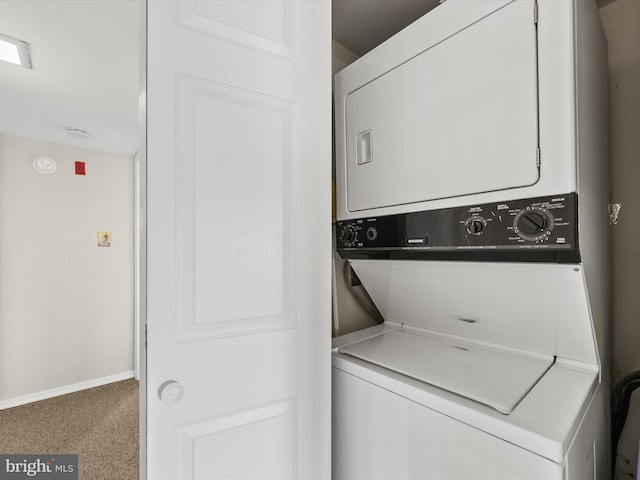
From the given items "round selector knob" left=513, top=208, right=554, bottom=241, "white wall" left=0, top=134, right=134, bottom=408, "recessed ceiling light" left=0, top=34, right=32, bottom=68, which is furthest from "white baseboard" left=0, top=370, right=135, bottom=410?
"round selector knob" left=513, top=208, right=554, bottom=241

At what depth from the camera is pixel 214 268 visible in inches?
39.9

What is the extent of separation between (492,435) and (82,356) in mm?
4941

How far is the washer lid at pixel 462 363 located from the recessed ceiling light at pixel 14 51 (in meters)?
2.78

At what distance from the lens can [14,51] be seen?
209 cm

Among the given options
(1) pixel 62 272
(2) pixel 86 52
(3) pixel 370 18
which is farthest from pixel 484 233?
(1) pixel 62 272

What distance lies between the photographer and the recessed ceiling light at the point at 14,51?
2.00 metres

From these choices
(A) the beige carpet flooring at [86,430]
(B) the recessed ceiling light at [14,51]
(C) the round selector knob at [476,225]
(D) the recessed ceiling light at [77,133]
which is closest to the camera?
(C) the round selector knob at [476,225]

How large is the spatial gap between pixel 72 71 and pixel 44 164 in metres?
2.14

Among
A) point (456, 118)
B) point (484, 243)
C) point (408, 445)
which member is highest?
point (456, 118)

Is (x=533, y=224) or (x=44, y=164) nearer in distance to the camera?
(x=533, y=224)

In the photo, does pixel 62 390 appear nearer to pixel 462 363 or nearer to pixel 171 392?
pixel 171 392

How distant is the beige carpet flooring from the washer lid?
253 centimetres

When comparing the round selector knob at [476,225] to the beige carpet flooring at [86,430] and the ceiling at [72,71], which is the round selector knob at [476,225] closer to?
the ceiling at [72,71]

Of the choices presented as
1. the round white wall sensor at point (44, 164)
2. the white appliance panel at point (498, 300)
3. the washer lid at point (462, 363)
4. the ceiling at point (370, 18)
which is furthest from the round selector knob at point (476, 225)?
the round white wall sensor at point (44, 164)
